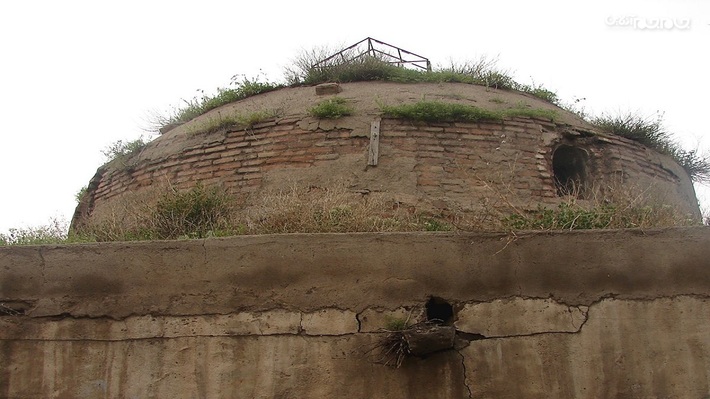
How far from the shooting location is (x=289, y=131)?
25.6ft

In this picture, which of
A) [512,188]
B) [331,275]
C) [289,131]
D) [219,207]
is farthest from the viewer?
[289,131]

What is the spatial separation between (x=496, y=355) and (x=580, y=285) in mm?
712

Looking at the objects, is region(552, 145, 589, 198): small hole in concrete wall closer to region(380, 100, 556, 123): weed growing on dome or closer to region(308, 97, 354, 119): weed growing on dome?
region(380, 100, 556, 123): weed growing on dome

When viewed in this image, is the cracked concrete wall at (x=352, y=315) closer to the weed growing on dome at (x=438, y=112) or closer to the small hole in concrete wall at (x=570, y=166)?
the weed growing on dome at (x=438, y=112)

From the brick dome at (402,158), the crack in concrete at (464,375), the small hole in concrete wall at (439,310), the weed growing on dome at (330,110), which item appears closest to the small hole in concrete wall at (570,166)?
the brick dome at (402,158)

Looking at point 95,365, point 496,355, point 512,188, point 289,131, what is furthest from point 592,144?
point 95,365

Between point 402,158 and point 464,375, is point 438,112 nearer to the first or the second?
point 402,158

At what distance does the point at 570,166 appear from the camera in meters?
8.28

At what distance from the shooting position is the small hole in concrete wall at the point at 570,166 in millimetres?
8047

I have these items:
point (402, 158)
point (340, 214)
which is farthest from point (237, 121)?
point (340, 214)

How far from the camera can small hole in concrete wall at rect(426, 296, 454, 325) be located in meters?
4.63

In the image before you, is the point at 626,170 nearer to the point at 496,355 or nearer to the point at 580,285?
the point at 580,285

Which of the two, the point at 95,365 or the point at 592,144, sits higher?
the point at 592,144

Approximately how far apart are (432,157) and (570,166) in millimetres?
1831
